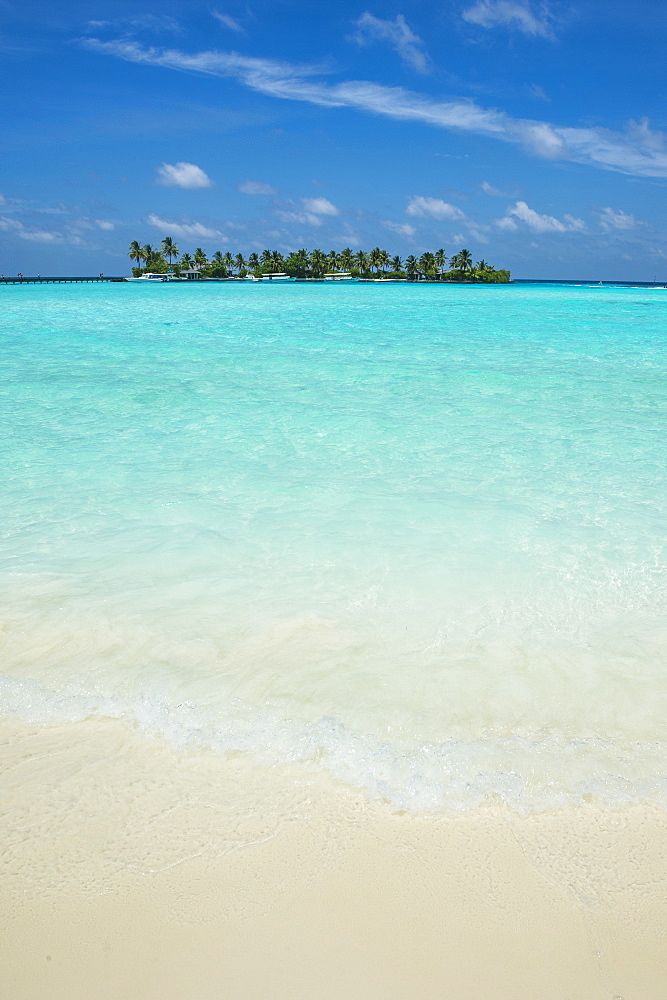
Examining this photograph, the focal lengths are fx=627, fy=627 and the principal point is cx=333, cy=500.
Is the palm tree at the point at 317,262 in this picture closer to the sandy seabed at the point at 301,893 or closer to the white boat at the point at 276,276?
the white boat at the point at 276,276

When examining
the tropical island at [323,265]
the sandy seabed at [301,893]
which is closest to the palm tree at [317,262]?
the tropical island at [323,265]

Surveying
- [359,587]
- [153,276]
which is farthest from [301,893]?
[153,276]

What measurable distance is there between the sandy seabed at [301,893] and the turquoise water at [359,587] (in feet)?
0.59

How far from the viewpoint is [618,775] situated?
246 cm

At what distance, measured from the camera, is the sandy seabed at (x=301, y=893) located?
5.67ft

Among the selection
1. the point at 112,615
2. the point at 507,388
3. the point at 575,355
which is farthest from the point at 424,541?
the point at 575,355

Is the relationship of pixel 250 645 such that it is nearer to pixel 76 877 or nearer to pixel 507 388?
pixel 76 877

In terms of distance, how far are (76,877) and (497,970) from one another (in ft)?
4.26

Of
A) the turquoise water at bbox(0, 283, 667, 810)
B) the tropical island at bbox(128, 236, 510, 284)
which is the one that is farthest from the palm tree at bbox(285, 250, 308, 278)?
the turquoise water at bbox(0, 283, 667, 810)

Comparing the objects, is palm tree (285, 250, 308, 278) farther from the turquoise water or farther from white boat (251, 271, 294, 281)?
the turquoise water

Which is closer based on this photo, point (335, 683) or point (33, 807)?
point (33, 807)

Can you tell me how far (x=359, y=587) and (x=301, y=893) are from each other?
2.14m

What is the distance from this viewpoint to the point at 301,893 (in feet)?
6.41

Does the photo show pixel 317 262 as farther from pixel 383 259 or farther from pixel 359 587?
pixel 359 587
